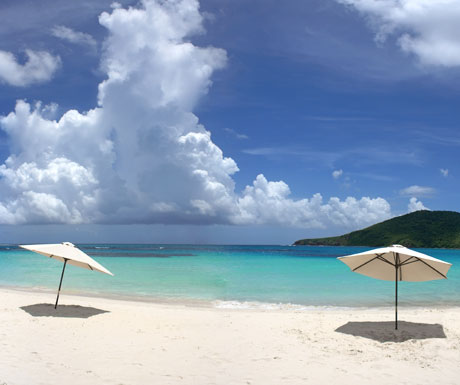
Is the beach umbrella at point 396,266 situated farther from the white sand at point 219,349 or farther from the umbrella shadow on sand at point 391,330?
the white sand at point 219,349

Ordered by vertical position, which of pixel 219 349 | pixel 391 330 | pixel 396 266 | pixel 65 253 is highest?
pixel 396 266

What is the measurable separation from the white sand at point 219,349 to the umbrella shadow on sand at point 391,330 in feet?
0.10

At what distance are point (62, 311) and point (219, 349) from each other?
686 centimetres

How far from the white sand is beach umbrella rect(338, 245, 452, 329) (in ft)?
5.25

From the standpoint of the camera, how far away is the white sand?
7336 millimetres

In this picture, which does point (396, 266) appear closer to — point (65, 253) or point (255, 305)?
point (255, 305)

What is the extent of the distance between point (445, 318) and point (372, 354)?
6249 millimetres

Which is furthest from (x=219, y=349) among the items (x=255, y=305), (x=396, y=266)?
(x=255, y=305)

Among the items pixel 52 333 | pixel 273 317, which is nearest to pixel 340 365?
pixel 273 317

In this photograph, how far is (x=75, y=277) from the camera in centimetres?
3048

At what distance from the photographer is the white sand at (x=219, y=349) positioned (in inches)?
289

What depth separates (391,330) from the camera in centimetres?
1154

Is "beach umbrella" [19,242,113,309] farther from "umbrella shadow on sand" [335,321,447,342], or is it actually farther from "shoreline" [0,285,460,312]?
"umbrella shadow on sand" [335,321,447,342]

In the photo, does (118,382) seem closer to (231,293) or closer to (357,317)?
(357,317)
